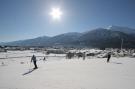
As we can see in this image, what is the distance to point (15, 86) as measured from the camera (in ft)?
31.6

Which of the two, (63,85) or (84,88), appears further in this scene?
(63,85)

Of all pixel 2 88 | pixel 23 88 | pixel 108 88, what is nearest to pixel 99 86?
pixel 108 88

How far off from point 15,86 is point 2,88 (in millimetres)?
767

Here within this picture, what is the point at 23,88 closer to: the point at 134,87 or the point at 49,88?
the point at 49,88

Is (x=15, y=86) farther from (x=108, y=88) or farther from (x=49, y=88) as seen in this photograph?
(x=108, y=88)

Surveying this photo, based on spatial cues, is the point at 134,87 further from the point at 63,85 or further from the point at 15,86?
the point at 15,86

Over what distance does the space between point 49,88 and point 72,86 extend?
1427 mm

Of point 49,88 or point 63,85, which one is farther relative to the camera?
point 63,85

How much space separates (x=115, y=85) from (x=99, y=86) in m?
1.11

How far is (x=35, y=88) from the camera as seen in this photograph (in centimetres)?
911

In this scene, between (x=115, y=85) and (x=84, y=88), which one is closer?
(x=84, y=88)

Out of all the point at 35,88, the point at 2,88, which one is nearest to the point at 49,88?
the point at 35,88

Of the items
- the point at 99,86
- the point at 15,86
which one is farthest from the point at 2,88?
the point at 99,86

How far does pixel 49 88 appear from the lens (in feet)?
29.8
